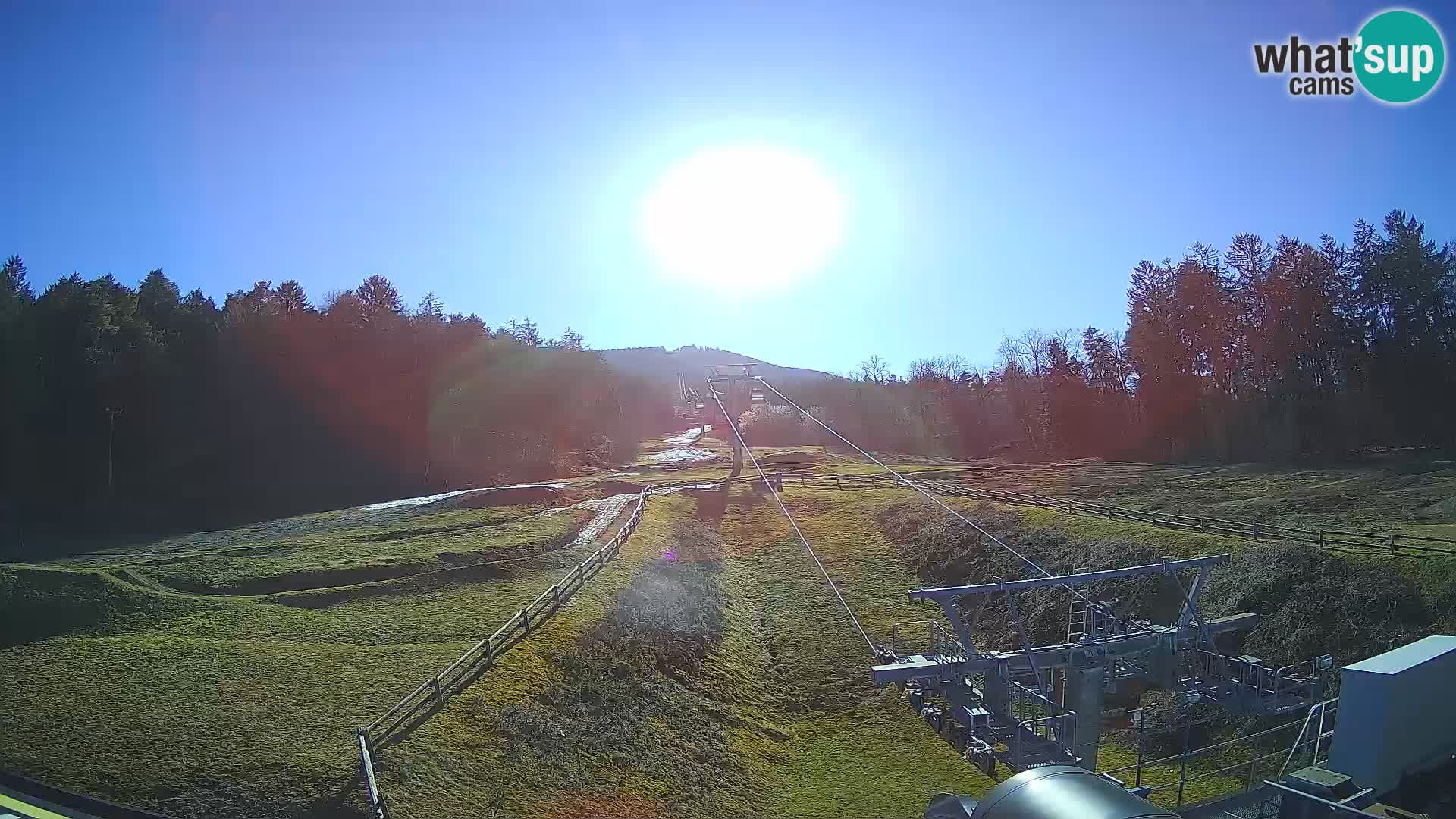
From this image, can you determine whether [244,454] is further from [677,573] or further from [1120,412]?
[1120,412]

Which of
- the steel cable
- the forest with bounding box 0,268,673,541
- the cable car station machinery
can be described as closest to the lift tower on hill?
the steel cable

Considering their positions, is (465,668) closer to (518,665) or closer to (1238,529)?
(518,665)

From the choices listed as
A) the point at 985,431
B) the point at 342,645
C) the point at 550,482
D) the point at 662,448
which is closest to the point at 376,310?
the point at 550,482

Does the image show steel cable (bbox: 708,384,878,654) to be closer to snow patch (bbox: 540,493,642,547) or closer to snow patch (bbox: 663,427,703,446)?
snow patch (bbox: 540,493,642,547)

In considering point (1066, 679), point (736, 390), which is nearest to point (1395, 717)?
point (1066, 679)

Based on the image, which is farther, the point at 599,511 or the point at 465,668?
the point at 599,511

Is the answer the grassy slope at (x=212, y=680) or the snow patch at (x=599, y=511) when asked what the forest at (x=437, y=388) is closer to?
the snow patch at (x=599, y=511)
